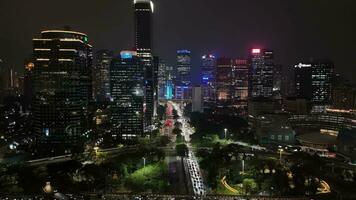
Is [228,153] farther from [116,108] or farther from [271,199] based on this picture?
[116,108]

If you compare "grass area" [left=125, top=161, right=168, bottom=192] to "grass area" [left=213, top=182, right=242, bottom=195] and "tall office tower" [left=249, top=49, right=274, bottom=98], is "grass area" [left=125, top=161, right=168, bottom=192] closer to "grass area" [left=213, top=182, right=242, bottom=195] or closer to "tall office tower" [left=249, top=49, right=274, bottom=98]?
"grass area" [left=213, top=182, right=242, bottom=195]

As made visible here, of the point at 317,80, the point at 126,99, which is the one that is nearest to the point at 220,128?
the point at 126,99

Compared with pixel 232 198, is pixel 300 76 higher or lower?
higher

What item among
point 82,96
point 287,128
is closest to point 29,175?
point 82,96

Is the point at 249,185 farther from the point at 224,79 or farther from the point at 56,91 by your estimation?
the point at 224,79

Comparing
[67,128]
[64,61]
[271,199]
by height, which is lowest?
[271,199]

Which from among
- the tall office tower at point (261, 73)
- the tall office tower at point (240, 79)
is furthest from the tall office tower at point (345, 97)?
the tall office tower at point (240, 79)

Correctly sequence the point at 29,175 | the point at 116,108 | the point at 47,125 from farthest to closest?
the point at 116,108 < the point at 47,125 < the point at 29,175

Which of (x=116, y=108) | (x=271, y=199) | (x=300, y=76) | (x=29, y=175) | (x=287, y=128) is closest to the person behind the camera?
(x=271, y=199)
